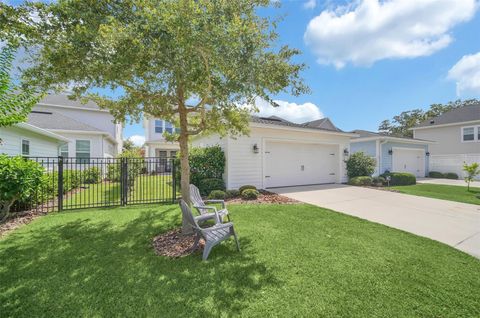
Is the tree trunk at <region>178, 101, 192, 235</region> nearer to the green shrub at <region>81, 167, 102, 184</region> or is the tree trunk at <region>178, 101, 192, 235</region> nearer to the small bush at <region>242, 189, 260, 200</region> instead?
the small bush at <region>242, 189, 260, 200</region>

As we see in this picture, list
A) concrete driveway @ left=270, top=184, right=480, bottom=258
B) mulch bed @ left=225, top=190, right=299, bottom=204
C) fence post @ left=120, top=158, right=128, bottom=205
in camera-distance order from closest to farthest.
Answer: concrete driveway @ left=270, top=184, right=480, bottom=258 → fence post @ left=120, top=158, right=128, bottom=205 → mulch bed @ left=225, top=190, right=299, bottom=204

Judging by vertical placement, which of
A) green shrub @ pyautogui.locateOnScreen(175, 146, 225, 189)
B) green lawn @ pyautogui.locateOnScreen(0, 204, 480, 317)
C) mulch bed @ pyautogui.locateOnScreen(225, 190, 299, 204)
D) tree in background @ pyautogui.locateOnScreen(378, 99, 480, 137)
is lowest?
green lawn @ pyautogui.locateOnScreen(0, 204, 480, 317)

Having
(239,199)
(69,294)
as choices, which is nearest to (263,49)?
(69,294)

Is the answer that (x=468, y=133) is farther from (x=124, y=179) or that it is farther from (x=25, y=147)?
(x=25, y=147)

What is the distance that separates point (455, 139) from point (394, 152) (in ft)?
31.9

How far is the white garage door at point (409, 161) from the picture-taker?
17094mm

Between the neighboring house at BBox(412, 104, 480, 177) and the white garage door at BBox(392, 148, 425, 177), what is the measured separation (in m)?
2.43

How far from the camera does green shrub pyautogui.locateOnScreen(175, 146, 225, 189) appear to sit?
384 inches

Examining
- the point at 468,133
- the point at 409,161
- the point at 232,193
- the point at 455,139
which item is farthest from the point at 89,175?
the point at 468,133

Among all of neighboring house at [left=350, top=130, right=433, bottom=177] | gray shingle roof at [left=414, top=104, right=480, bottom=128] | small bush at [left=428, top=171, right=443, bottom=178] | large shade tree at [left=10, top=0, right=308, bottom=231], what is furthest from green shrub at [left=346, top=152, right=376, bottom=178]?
gray shingle roof at [left=414, top=104, right=480, bottom=128]

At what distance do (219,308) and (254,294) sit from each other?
1.62 feet

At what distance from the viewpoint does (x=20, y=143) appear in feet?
28.9

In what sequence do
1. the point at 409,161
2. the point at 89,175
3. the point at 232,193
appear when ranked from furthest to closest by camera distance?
the point at 409,161 < the point at 89,175 < the point at 232,193

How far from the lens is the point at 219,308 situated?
2.50 metres
